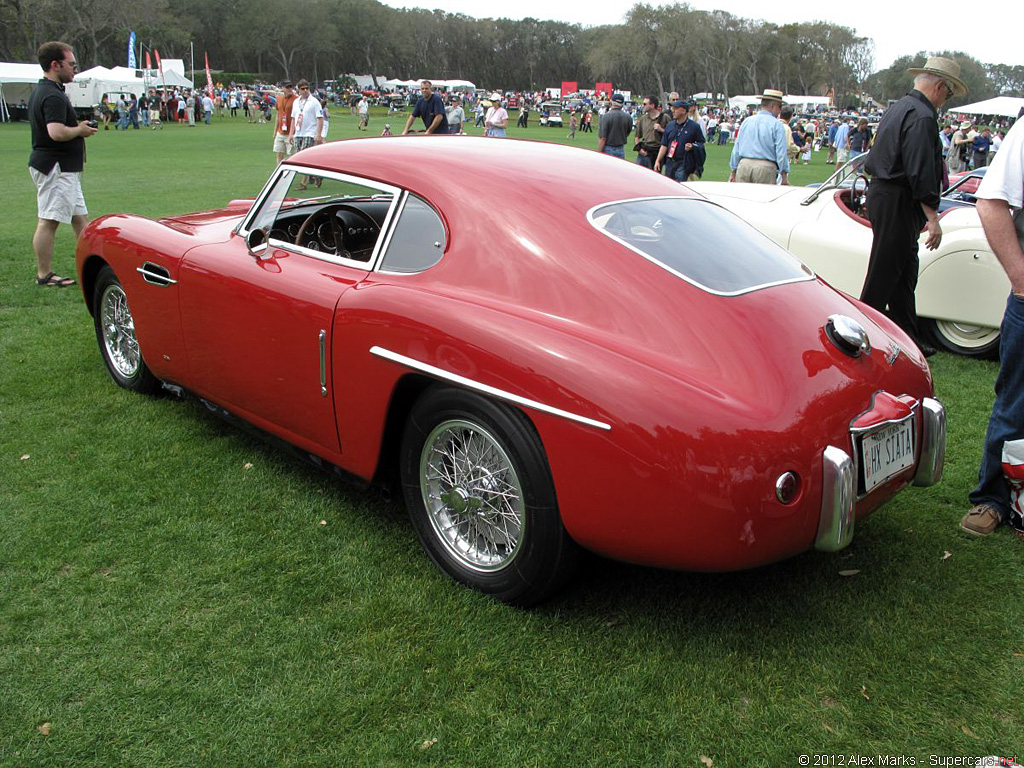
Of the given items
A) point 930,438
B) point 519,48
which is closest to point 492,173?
point 930,438

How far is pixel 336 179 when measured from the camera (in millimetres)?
3707

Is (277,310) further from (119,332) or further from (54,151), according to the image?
(54,151)

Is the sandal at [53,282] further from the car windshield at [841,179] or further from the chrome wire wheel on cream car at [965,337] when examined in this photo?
the chrome wire wheel on cream car at [965,337]

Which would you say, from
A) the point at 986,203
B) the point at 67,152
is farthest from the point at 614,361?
the point at 67,152

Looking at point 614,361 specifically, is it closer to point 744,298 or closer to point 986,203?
point 744,298

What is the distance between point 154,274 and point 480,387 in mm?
2259

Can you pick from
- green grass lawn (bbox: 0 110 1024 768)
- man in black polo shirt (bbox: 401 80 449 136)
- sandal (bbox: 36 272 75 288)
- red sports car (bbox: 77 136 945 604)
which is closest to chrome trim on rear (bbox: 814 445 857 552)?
red sports car (bbox: 77 136 945 604)

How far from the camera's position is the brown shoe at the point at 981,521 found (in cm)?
355

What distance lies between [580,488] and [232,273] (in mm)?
2003

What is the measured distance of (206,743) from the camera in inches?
92.1

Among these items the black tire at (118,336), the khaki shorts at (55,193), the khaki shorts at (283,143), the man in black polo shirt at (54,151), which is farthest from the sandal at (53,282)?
the khaki shorts at (283,143)

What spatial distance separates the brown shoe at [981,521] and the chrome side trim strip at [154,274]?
3720 mm

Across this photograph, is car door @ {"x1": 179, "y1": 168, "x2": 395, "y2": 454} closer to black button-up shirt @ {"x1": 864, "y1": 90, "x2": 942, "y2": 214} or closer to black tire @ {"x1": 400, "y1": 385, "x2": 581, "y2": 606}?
black tire @ {"x1": 400, "y1": 385, "x2": 581, "y2": 606}

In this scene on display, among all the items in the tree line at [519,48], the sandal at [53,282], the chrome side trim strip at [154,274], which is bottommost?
the sandal at [53,282]
